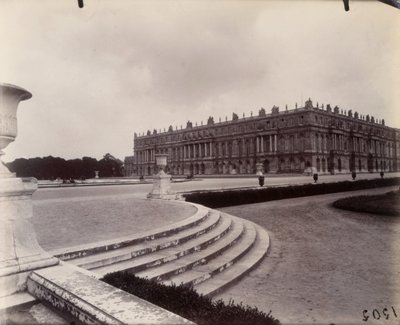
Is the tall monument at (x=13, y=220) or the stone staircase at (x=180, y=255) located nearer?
the tall monument at (x=13, y=220)

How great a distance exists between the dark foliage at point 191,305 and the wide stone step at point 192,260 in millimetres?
890

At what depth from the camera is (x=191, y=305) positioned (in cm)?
325

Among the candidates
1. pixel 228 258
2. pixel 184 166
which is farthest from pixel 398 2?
pixel 184 166

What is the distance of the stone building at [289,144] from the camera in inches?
2724

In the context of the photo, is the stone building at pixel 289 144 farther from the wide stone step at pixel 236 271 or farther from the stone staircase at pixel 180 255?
the stone staircase at pixel 180 255

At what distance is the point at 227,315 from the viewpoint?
2.99 m

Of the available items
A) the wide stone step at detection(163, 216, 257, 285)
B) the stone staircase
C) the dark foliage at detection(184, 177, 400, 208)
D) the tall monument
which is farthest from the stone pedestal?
the dark foliage at detection(184, 177, 400, 208)

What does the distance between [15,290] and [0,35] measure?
3302mm

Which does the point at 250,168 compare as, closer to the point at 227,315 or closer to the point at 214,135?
the point at 214,135

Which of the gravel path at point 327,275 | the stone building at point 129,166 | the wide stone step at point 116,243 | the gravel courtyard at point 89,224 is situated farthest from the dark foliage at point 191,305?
the stone building at point 129,166

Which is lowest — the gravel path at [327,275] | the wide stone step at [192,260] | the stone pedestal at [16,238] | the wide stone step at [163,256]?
the gravel path at [327,275]

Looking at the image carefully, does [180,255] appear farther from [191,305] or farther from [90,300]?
[90,300]

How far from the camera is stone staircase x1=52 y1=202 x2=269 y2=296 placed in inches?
208

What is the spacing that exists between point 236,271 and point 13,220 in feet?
13.4
